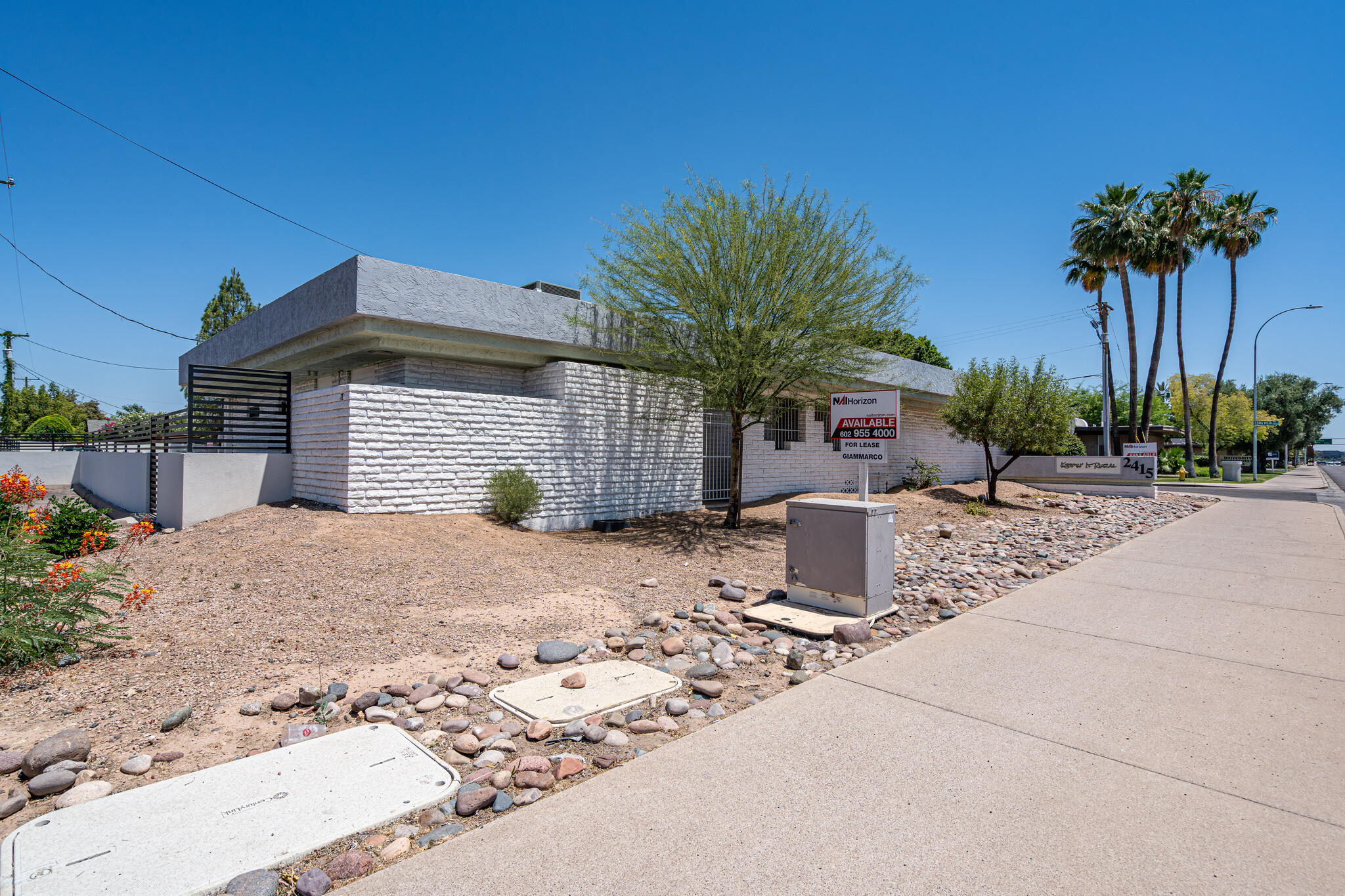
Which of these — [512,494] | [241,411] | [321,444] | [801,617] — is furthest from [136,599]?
[241,411]

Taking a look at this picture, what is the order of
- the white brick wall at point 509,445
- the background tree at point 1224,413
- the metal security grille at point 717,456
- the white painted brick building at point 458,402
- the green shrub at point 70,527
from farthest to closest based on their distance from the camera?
the background tree at point 1224,413
the metal security grille at point 717,456
the white painted brick building at point 458,402
the white brick wall at point 509,445
the green shrub at point 70,527

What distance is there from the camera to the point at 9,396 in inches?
1677

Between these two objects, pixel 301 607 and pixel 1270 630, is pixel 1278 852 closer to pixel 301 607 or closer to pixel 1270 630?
pixel 1270 630

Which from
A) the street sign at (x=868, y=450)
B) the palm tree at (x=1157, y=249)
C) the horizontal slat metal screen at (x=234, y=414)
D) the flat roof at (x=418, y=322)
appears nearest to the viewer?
the street sign at (x=868, y=450)

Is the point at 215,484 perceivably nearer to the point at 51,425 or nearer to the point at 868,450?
the point at 868,450

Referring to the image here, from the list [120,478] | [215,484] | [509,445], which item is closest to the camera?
[215,484]

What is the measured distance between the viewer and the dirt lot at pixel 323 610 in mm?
3980

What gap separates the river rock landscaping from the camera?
3.45 meters

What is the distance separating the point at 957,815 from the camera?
3.02 m

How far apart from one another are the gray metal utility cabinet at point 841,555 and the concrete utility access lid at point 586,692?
2.36 meters

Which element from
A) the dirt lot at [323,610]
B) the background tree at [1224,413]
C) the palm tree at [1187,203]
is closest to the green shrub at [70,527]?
the dirt lot at [323,610]

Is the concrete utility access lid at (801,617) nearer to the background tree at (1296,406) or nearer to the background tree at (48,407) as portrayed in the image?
the background tree at (48,407)

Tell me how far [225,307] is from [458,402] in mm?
38751

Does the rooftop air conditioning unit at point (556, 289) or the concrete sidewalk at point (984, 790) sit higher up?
the rooftop air conditioning unit at point (556, 289)
